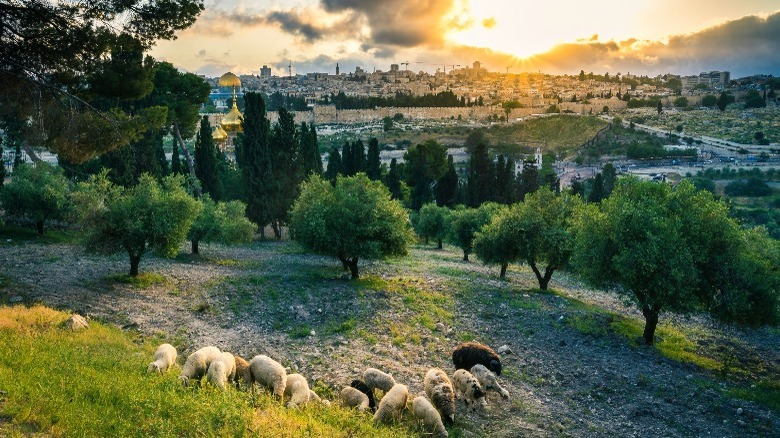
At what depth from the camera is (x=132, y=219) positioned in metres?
22.6

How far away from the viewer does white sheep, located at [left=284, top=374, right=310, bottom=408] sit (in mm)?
11461

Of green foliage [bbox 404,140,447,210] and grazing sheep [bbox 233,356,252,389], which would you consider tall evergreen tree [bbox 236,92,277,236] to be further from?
grazing sheep [bbox 233,356,252,389]

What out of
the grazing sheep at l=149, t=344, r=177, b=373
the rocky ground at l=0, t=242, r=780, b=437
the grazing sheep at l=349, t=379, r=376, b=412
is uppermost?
the grazing sheep at l=149, t=344, r=177, b=373

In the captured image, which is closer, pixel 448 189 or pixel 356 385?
pixel 356 385

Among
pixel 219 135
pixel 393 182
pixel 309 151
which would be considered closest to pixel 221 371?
pixel 309 151

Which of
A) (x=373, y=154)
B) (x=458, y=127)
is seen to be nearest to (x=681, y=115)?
(x=458, y=127)

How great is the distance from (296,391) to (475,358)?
586 centimetres

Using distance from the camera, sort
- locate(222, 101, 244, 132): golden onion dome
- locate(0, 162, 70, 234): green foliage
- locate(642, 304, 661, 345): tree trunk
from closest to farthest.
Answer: locate(642, 304, 661, 345): tree trunk < locate(0, 162, 70, 234): green foliage < locate(222, 101, 244, 132): golden onion dome

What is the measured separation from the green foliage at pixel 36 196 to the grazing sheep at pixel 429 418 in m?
28.7

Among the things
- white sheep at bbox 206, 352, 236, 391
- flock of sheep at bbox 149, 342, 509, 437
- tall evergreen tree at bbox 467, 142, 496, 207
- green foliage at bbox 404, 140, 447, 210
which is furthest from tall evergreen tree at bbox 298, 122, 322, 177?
white sheep at bbox 206, 352, 236, 391

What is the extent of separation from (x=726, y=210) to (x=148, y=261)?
2693 centimetres

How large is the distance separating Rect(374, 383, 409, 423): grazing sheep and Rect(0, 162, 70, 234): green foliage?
92.1 ft

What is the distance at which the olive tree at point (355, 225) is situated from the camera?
27.2 m

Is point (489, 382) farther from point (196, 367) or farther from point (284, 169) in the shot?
point (284, 169)
